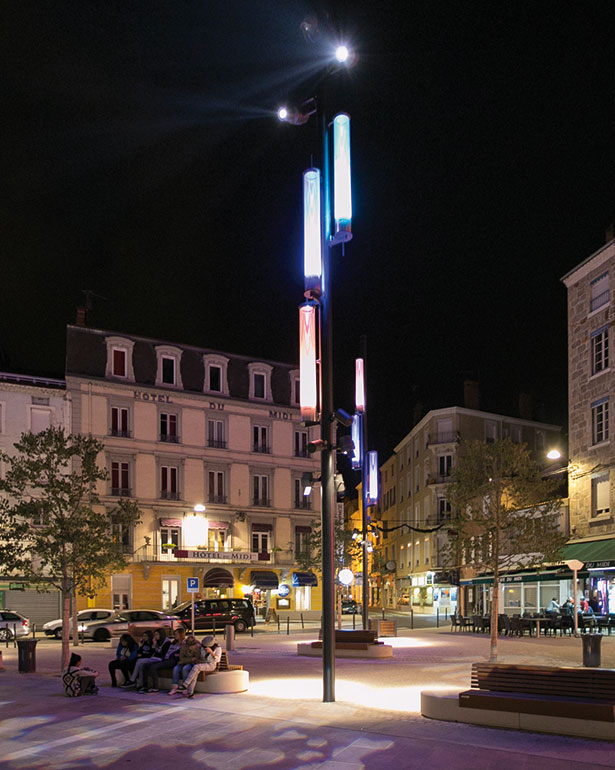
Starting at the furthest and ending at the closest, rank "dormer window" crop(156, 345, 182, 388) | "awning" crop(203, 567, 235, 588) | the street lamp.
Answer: "dormer window" crop(156, 345, 182, 388)
"awning" crop(203, 567, 235, 588)
the street lamp

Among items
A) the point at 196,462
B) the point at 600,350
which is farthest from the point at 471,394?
the point at 600,350

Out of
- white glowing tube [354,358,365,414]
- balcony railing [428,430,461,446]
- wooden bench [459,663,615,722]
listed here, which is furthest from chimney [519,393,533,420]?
wooden bench [459,663,615,722]

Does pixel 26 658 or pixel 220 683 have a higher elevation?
pixel 220 683

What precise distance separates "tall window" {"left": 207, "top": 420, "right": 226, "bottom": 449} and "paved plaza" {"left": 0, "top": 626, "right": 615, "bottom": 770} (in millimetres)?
35738

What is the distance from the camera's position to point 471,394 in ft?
218

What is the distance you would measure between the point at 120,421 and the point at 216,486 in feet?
24.9

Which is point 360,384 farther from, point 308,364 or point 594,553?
point 308,364

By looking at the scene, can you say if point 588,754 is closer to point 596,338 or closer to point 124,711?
point 124,711

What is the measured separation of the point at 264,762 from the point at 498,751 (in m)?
2.70

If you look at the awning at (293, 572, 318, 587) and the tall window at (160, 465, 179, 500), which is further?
the awning at (293, 572, 318, 587)

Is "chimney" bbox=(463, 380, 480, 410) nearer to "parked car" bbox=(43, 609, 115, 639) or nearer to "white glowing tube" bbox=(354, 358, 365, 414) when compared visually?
"parked car" bbox=(43, 609, 115, 639)

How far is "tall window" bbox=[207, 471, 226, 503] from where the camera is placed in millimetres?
53906

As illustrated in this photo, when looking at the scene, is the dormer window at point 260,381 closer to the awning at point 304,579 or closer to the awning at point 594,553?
the awning at point 304,579

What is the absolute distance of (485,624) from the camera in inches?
1371
